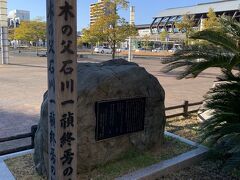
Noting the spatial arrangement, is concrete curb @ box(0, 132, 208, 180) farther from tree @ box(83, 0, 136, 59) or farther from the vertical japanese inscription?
tree @ box(83, 0, 136, 59)

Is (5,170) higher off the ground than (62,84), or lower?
lower

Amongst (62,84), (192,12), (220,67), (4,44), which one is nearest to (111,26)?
(4,44)

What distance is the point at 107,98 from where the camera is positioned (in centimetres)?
400

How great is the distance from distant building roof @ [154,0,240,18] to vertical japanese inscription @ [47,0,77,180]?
169 ft

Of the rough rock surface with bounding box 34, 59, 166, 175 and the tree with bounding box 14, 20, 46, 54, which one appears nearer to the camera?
the rough rock surface with bounding box 34, 59, 166, 175

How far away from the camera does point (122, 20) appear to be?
18906mm

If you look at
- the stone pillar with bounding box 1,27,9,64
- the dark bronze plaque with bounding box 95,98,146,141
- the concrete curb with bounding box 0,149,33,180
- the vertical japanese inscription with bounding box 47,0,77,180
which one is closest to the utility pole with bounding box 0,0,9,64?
the stone pillar with bounding box 1,27,9,64

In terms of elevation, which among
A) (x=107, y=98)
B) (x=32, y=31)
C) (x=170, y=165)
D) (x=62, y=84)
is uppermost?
(x=32, y=31)

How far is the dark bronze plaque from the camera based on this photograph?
396cm

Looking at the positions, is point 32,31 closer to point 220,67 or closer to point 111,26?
point 111,26

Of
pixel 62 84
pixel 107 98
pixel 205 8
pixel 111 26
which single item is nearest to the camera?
pixel 62 84

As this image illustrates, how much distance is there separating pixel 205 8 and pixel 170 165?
207 ft

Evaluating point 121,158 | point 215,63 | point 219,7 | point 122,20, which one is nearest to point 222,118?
point 215,63

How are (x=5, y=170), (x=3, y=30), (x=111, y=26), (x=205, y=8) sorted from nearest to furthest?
(x=5, y=170) → (x=111, y=26) → (x=3, y=30) → (x=205, y=8)
